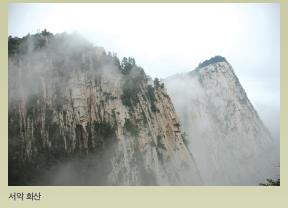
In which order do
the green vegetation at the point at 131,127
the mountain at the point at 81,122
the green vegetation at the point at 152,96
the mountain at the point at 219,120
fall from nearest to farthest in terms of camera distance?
the mountain at the point at 81,122 → the green vegetation at the point at 131,127 → the green vegetation at the point at 152,96 → the mountain at the point at 219,120

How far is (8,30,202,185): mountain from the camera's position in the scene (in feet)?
27.9

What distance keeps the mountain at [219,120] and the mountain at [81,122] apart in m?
2.35

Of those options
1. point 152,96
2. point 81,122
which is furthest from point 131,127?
point 152,96

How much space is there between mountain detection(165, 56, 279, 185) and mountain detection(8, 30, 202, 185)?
2352 mm

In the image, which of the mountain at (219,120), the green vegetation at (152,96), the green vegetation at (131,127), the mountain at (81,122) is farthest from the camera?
the mountain at (219,120)

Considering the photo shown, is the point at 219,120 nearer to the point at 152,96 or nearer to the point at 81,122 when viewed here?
the point at 152,96

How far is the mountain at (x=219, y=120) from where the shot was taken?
1541 cm

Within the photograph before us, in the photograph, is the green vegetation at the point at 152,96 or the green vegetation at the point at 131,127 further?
the green vegetation at the point at 152,96

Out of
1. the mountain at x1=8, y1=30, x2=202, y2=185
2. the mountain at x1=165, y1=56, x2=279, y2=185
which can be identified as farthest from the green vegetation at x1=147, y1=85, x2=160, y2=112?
the mountain at x1=165, y1=56, x2=279, y2=185

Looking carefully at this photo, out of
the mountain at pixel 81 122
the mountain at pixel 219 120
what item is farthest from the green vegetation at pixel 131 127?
the mountain at pixel 219 120

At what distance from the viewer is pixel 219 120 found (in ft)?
63.6

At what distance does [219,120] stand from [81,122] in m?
9.88

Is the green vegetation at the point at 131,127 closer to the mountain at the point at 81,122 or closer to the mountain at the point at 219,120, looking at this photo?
the mountain at the point at 81,122
